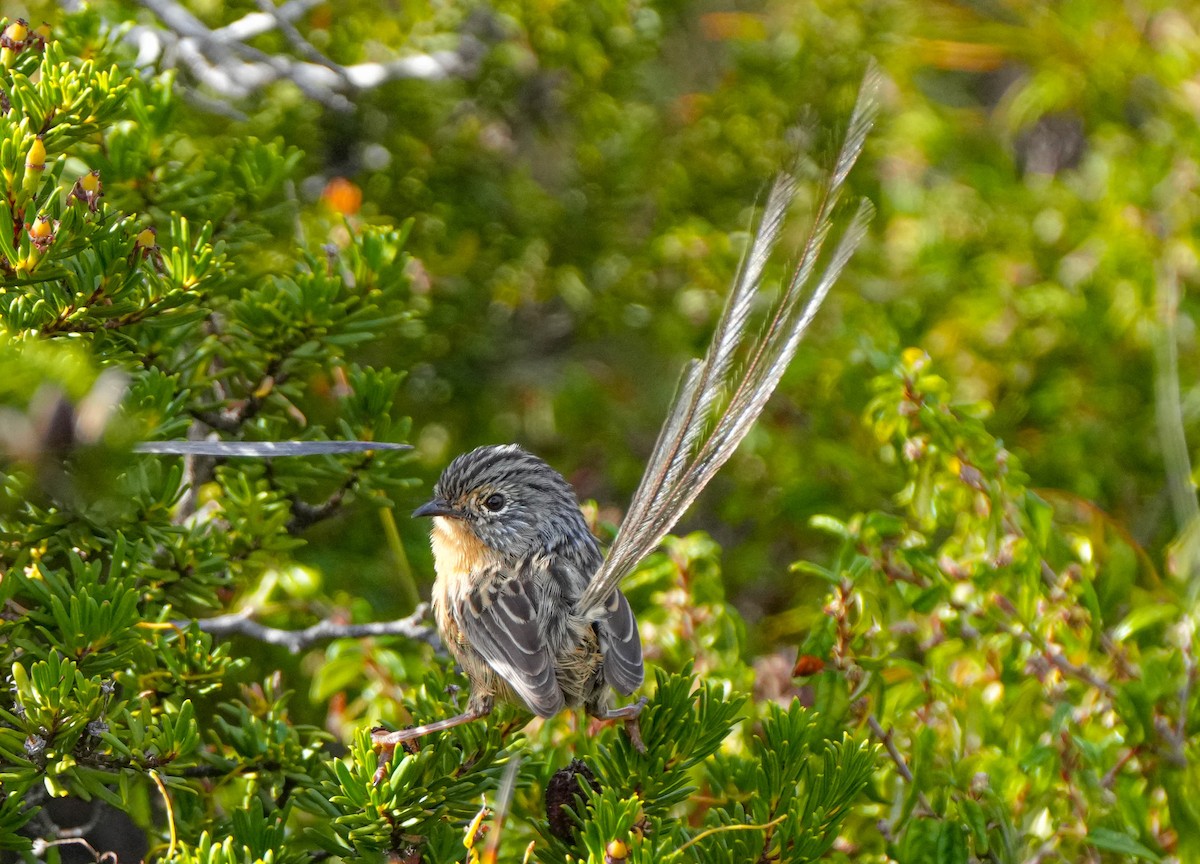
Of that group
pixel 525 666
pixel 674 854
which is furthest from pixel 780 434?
pixel 674 854

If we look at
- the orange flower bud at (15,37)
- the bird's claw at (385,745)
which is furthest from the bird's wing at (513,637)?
the orange flower bud at (15,37)

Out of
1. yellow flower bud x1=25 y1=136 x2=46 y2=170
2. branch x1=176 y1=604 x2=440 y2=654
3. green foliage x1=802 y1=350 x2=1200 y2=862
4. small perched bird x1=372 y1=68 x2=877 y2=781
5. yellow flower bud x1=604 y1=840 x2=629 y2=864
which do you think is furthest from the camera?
branch x1=176 y1=604 x2=440 y2=654

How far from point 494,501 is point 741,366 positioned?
3.64 feet

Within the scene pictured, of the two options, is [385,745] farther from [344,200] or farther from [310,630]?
[344,200]

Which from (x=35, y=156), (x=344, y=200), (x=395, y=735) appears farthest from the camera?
(x=344, y=200)

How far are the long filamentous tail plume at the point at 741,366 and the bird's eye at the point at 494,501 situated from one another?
0.85 meters

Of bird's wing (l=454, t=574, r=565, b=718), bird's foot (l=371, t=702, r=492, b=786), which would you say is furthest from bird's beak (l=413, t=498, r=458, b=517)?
bird's foot (l=371, t=702, r=492, b=786)

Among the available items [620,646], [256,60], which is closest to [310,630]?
[620,646]

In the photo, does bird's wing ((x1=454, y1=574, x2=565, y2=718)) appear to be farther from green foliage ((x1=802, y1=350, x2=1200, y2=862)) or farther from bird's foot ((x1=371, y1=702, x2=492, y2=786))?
green foliage ((x1=802, y1=350, x2=1200, y2=862))

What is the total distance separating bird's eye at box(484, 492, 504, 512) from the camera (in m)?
3.57

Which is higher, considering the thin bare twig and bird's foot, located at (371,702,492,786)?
bird's foot, located at (371,702,492,786)

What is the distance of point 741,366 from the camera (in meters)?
2.74

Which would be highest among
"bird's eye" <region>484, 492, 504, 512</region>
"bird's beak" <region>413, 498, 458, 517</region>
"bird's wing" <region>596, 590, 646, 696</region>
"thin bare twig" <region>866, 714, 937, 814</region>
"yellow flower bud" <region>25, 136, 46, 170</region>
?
"yellow flower bud" <region>25, 136, 46, 170</region>

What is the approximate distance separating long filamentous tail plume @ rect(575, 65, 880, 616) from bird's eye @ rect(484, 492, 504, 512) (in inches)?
33.3
